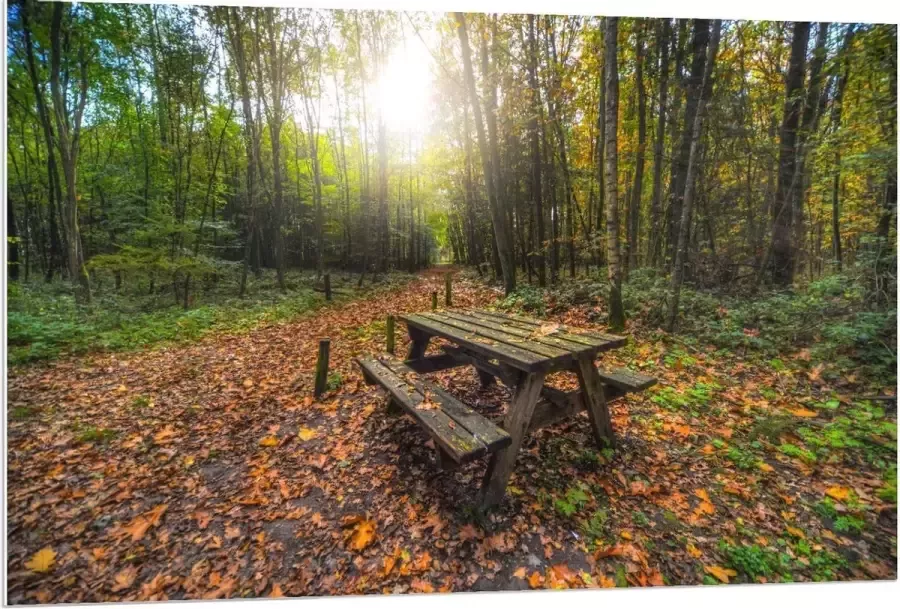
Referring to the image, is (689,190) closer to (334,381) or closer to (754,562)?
(754,562)

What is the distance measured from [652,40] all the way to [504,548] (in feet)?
24.6

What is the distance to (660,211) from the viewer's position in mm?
8031

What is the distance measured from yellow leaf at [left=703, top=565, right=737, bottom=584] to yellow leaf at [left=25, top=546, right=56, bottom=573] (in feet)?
12.1

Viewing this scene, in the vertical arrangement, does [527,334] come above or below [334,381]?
above

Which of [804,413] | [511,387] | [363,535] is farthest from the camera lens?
[804,413]

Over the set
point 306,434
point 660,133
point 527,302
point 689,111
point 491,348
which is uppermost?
point 660,133

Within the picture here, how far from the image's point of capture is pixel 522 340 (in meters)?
2.62

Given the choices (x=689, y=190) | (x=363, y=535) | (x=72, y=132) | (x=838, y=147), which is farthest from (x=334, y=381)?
(x=72, y=132)

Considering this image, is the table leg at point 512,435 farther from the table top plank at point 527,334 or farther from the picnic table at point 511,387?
the table top plank at point 527,334

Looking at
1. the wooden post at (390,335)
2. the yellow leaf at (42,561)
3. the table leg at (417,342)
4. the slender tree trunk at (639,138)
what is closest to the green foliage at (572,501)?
the table leg at (417,342)

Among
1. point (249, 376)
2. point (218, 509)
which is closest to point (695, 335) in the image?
point (218, 509)

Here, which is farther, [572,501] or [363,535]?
[572,501]

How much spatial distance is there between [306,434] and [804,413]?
444cm

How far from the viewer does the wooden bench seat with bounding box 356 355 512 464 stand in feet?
6.32
